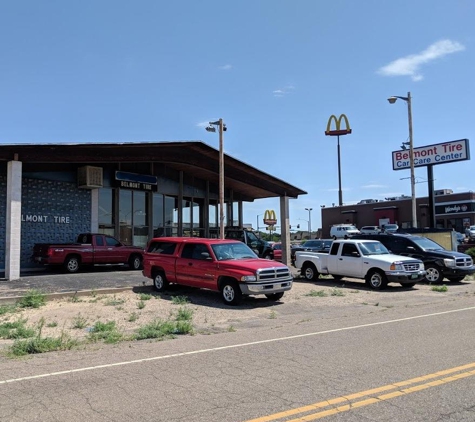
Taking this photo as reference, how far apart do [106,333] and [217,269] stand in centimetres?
477

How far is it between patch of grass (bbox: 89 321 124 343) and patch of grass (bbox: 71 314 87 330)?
1.10 feet

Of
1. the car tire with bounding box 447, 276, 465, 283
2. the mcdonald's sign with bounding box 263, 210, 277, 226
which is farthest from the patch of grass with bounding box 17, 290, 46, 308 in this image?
the mcdonald's sign with bounding box 263, 210, 277, 226

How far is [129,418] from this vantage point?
15.8 ft

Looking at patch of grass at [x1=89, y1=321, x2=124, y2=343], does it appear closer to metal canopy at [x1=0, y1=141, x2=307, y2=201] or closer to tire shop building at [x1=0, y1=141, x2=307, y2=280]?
tire shop building at [x1=0, y1=141, x2=307, y2=280]

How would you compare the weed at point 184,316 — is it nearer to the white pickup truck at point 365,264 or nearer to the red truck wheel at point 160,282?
the red truck wheel at point 160,282

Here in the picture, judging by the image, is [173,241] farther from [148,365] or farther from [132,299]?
[148,365]

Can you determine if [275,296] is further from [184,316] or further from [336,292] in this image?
[184,316]

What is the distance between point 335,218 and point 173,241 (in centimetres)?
6887

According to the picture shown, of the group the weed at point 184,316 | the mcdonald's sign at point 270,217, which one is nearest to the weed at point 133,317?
the weed at point 184,316

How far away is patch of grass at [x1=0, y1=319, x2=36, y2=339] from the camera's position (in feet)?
31.4

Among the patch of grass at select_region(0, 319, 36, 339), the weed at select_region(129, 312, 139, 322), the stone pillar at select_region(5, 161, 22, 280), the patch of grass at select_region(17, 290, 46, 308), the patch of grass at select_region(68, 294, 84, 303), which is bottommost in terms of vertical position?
the weed at select_region(129, 312, 139, 322)

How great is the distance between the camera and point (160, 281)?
16094 millimetres

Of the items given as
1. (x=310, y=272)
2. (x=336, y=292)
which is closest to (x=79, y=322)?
(x=336, y=292)

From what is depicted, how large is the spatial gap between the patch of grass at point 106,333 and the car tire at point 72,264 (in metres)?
10.8
